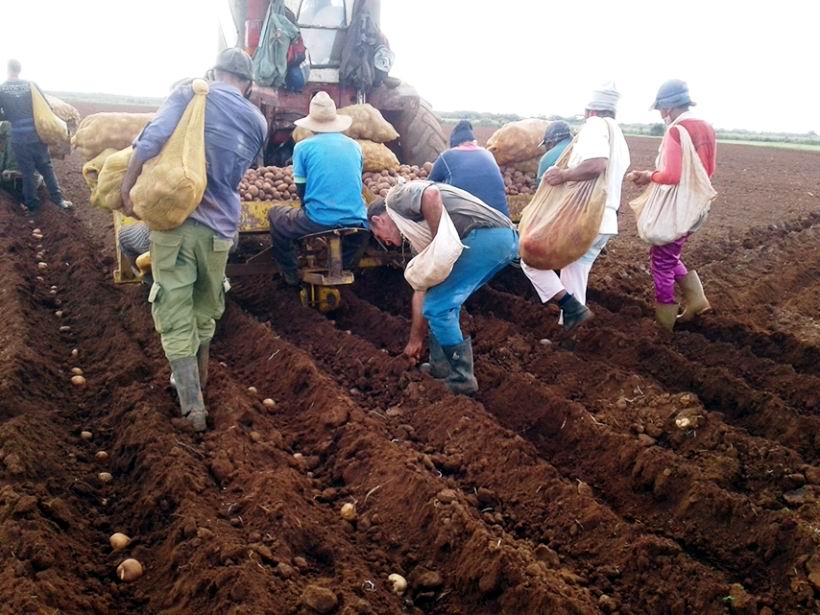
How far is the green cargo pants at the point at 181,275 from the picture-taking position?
4.15 m

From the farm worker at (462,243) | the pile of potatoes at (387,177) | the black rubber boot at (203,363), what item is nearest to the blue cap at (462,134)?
the pile of potatoes at (387,177)

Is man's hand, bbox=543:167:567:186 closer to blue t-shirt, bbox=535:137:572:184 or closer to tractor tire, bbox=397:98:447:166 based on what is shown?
blue t-shirt, bbox=535:137:572:184

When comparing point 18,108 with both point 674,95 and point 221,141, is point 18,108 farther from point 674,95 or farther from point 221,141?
point 674,95

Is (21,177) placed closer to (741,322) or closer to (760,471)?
(741,322)

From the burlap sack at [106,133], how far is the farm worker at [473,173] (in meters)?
2.62

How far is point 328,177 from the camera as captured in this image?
576 cm

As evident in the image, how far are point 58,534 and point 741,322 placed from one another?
4.94 m

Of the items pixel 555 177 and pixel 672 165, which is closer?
pixel 555 177

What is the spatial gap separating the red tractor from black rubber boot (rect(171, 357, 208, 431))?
3.87 m

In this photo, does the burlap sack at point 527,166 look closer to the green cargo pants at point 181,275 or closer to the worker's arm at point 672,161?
the worker's arm at point 672,161

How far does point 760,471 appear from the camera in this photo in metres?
3.88

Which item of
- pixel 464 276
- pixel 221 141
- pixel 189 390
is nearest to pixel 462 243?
pixel 464 276

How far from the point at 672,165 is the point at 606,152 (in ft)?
2.13

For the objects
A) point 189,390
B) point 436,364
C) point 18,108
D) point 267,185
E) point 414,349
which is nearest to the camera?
point 189,390
